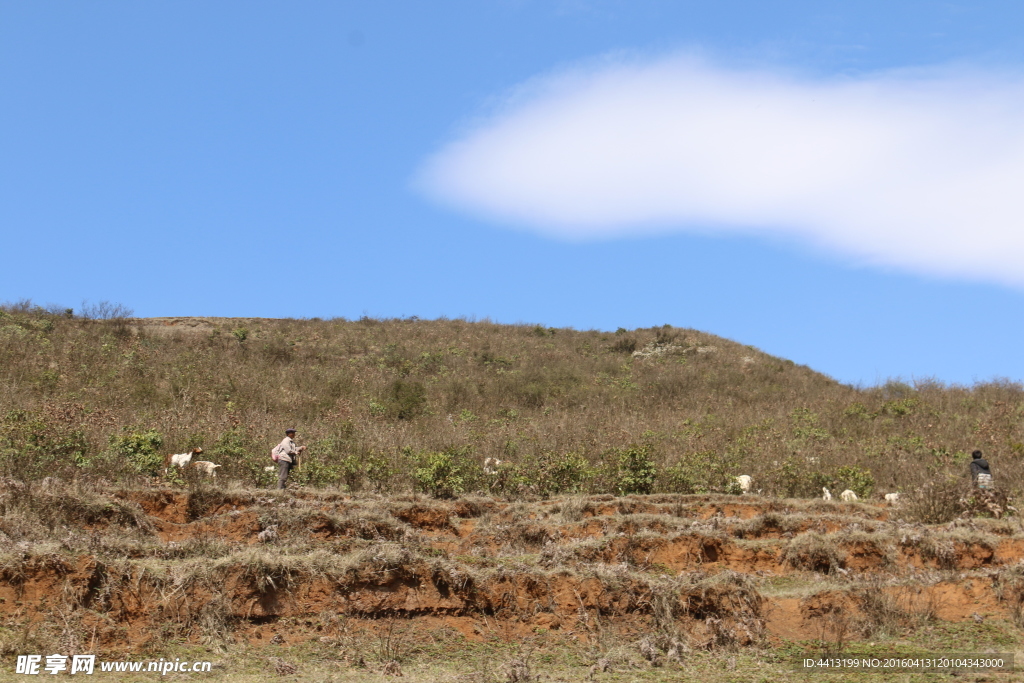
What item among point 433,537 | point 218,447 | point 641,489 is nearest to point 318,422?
point 218,447

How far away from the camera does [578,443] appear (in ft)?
54.0

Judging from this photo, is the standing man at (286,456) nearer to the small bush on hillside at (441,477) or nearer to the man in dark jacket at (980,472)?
the small bush on hillside at (441,477)

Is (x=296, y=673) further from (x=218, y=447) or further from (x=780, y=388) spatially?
(x=780, y=388)

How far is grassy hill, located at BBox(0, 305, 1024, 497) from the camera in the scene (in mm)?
13758

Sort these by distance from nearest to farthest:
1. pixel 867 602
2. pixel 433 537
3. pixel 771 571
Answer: pixel 867 602
pixel 771 571
pixel 433 537

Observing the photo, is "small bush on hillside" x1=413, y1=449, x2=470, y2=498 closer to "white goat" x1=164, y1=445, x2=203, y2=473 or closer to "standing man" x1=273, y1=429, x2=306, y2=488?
"standing man" x1=273, y1=429, x2=306, y2=488

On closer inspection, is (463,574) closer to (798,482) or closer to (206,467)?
(206,467)

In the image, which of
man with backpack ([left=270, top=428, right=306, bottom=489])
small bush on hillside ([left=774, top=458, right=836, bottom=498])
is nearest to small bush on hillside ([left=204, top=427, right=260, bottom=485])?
man with backpack ([left=270, top=428, right=306, bottom=489])

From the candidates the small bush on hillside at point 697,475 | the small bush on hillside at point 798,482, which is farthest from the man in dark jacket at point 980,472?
the small bush on hillside at point 697,475

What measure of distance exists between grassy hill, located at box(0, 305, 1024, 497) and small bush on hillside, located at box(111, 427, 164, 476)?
1.4 inches

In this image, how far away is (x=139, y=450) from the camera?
1315 centimetres

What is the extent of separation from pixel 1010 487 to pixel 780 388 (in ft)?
52.2

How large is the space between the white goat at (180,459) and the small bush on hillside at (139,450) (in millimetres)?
170

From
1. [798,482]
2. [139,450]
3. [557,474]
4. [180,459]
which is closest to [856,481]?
[798,482]
